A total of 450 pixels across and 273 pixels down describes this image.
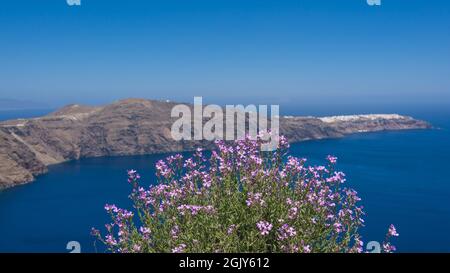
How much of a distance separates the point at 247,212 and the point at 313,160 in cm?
14134

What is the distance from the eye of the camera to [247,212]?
28.4ft

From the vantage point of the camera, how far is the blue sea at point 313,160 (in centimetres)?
7138

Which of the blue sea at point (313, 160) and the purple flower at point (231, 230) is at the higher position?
the purple flower at point (231, 230)

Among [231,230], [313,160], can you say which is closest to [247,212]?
[231,230]

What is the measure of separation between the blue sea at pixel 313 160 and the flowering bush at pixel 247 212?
56712 millimetres

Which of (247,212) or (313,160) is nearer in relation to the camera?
(247,212)

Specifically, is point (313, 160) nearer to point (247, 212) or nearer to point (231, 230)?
point (247, 212)

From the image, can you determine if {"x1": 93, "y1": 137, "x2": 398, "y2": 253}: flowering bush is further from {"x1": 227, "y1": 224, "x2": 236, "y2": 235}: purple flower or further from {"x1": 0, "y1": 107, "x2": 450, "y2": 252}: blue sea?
{"x1": 0, "y1": 107, "x2": 450, "y2": 252}: blue sea

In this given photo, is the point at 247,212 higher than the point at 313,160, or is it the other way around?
the point at 247,212

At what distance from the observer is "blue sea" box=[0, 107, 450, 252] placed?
71.4m

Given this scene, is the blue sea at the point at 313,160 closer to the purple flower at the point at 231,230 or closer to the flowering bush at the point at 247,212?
the flowering bush at the point at 247,212

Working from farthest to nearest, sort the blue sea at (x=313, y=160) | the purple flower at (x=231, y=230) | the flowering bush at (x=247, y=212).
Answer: the blue sea at (x=313, y=160), the flowering bush at (x=247, y=212), the purple flower at (x=231, y=230)

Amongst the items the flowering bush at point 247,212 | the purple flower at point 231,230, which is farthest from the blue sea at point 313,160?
the purple flower at point 231,230
